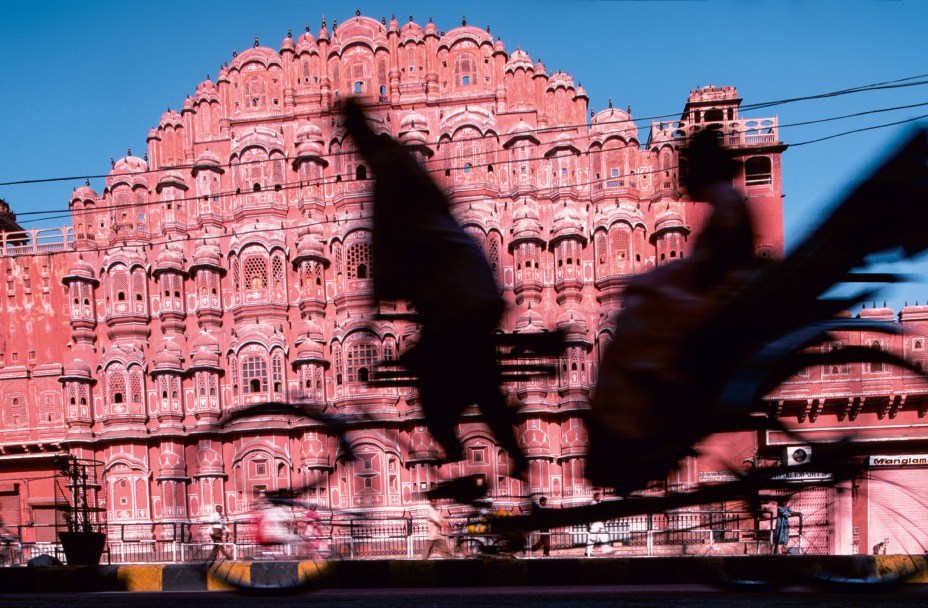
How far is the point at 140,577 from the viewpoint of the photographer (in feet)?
26.5

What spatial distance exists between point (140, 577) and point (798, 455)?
820 cm

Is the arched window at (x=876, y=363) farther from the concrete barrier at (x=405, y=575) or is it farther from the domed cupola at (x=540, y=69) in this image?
the domed cupola at (x=540, y=69)

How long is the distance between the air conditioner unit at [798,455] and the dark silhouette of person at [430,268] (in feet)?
2.38

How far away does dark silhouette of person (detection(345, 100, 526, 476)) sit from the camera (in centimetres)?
160

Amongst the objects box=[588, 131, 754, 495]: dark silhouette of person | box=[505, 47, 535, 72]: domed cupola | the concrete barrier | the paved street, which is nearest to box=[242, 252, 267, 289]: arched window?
box=[505, 47, 535, 72]: domed cupola

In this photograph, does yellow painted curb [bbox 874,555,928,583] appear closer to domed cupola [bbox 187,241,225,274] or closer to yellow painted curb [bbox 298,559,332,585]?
yellow painted curb [bbox 298,559,332,585]

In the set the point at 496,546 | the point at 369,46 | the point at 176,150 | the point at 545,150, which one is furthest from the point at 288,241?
the point at 496,546

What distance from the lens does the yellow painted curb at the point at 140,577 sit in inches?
314

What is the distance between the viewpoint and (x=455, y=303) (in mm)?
1646

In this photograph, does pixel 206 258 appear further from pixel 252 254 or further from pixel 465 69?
pixel 465 69

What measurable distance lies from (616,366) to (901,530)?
1.27m

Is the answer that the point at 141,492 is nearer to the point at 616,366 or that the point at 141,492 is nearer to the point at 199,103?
the point at 199,103

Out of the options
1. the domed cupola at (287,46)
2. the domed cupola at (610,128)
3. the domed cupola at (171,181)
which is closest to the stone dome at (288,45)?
the domed cupola at (287,46)

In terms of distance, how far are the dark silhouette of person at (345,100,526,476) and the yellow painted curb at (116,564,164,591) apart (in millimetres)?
7629
